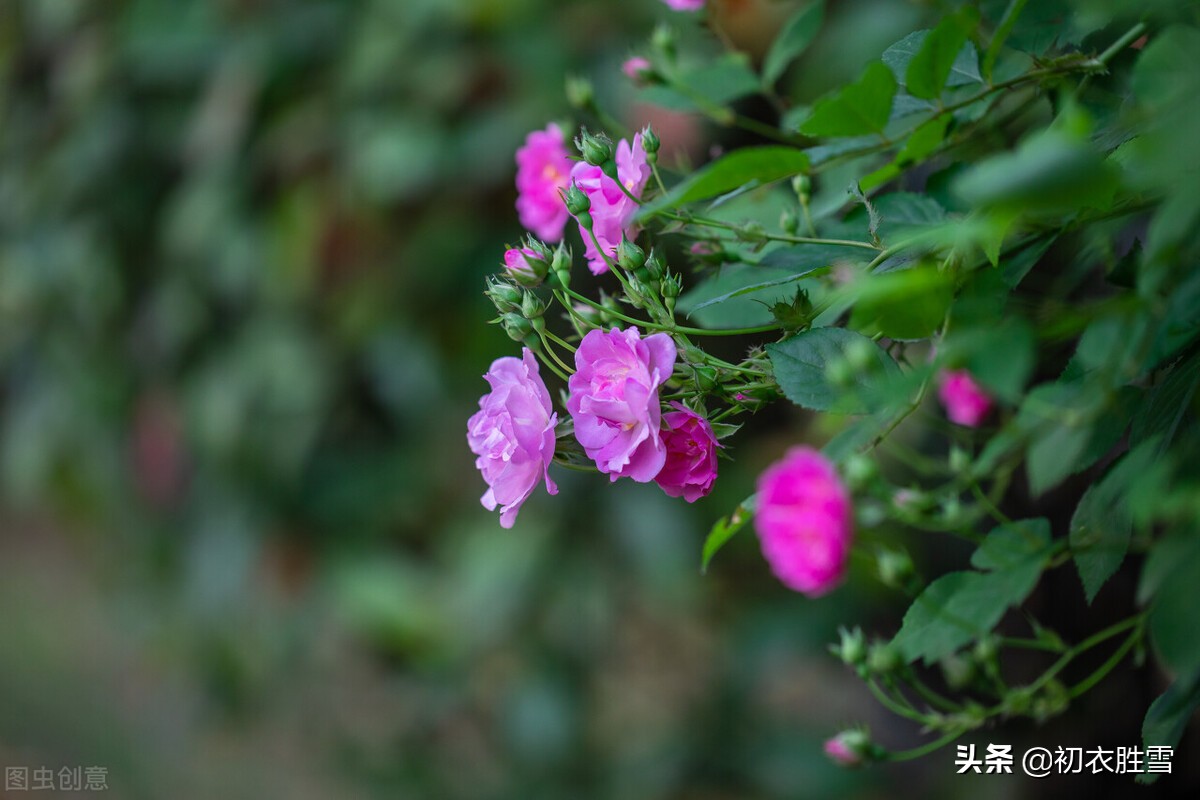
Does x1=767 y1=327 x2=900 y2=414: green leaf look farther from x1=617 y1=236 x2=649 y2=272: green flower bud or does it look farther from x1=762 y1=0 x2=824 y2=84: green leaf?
x1=762 y1=0 x2=824 y2=84: green leaf

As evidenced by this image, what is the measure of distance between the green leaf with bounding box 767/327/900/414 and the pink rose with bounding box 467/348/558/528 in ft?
0.25

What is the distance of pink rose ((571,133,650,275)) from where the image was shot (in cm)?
40

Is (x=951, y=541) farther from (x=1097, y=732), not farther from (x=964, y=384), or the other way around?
(x=964, y=384)

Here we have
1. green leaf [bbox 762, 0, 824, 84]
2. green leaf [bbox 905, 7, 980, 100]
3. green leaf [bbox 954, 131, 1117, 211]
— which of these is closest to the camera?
green leaf [bbox 954, 131, 1117, 211]

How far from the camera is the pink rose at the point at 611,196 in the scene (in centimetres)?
40

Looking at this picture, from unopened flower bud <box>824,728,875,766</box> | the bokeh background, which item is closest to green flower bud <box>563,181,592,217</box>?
unopened flower bud <box>824,728,875,766</box>

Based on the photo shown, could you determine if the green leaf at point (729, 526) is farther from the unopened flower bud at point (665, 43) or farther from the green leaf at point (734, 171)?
the unopened flower bud at point (665, 43)

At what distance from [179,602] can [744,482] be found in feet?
3.20

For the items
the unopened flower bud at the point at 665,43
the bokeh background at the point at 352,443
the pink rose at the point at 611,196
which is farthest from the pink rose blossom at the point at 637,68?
the bokeh background at the point at 352,443

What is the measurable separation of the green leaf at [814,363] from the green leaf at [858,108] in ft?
0.22

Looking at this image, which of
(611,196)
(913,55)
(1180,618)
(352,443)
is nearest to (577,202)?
(611,196)

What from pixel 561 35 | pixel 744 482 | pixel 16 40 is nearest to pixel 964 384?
pixel 744 482

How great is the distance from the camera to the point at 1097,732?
888 millimetres

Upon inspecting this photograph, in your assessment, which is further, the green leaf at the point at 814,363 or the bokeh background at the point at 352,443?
the bokeh background at the point at 352,443
